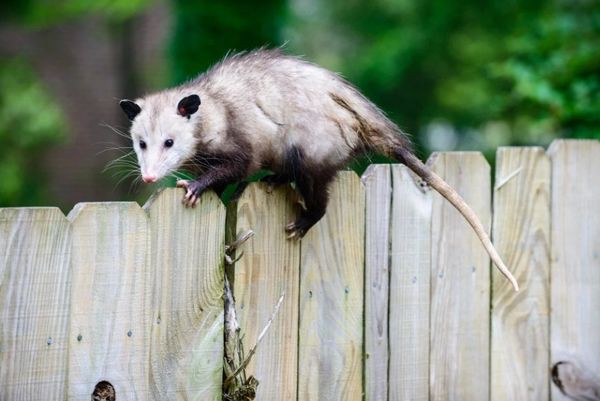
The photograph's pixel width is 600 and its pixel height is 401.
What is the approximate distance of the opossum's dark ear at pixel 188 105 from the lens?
105 inches

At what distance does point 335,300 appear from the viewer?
2.67 m

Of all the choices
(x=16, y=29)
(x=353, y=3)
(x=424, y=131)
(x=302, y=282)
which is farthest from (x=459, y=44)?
(x=302, y=282)

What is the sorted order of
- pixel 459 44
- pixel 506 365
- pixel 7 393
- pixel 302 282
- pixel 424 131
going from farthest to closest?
pixel 424 131 < pixel 459 44 < pixel 506 365 < pixel 302 282 < pixel 7 393

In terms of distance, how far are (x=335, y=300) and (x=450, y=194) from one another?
473mm

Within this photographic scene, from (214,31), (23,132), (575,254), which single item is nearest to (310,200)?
(575,254)

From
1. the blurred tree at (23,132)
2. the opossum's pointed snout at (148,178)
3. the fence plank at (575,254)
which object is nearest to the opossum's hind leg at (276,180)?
the opossum's pointed snout at (148,178)

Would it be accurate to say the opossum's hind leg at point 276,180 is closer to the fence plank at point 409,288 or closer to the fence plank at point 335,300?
the fence plank at point 335,300

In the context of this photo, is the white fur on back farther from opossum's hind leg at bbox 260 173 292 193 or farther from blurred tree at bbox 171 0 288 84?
blurred tree at bbox 171 0 288 84

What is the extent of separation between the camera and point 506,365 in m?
2.97

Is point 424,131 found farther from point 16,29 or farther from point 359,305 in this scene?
point 359,305

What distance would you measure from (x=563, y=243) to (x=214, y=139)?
4.16 ft

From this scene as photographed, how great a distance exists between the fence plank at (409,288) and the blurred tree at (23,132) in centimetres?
692

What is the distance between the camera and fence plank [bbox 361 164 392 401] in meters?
2.73

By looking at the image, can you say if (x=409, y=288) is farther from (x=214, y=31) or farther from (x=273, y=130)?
(x=214, y=31)
